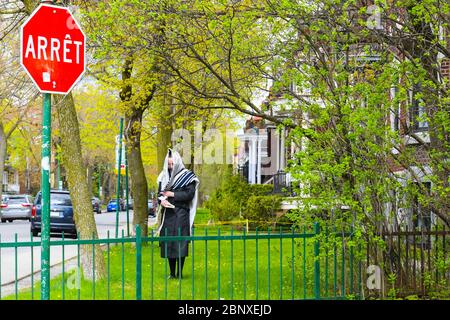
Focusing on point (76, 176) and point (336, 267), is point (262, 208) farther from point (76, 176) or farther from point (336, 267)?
point (336, 267)

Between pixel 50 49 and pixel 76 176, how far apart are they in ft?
21.5

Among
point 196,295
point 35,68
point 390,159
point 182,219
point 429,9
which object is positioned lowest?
point 196,295

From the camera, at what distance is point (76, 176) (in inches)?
518

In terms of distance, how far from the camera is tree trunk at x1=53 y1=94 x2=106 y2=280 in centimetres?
1297

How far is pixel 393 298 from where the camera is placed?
33.0 ft

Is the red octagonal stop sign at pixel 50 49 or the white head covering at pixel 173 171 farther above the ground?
the red octagonal stop sign at pixel 50 49

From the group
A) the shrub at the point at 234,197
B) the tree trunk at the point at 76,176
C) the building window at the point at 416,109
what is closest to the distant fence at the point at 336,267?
the tree trunk at the point at 76,176

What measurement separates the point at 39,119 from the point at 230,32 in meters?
37.5

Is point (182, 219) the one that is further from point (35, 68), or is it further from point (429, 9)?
point (35, 68)

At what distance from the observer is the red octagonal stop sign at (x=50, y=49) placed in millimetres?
6719

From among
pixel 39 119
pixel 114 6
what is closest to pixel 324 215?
pixel 114 6

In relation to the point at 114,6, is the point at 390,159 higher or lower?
lower

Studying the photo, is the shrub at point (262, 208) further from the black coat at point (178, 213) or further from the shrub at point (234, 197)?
the black coat at point (178, 213)

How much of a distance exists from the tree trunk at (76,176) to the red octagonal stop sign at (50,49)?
6072mm
